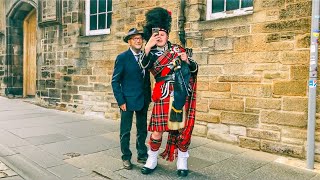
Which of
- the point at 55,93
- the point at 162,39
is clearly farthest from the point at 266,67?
the point at 55,93

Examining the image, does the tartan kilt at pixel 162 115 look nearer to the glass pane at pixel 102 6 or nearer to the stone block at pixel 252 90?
the stone block at pixel 252 90

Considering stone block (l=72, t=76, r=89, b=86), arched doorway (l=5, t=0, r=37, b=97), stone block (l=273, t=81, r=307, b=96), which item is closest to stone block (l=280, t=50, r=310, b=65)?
stone block (l=273, t=81, r=307, b=96)

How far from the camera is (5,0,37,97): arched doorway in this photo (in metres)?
11.5

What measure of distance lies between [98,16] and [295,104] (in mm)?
5846

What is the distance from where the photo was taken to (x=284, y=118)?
4.72 meters

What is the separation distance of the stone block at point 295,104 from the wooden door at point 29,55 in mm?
9635

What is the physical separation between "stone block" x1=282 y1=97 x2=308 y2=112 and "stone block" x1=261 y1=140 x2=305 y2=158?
1.85ft

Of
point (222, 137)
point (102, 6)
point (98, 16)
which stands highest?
point (102, 6)

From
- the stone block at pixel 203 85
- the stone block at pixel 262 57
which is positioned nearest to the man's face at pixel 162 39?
the stone block at pixel 262 57

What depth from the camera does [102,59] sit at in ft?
26.3

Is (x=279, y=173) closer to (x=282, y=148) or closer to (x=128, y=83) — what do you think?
(x=282, y=148)

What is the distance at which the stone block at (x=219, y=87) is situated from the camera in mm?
5463

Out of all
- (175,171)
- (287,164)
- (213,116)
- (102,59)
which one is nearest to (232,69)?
(213,116)

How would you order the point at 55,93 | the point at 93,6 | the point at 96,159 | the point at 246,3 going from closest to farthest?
the point at 96,159 < the point at 246,3 < the point at 93,6 < the point at 55,93
